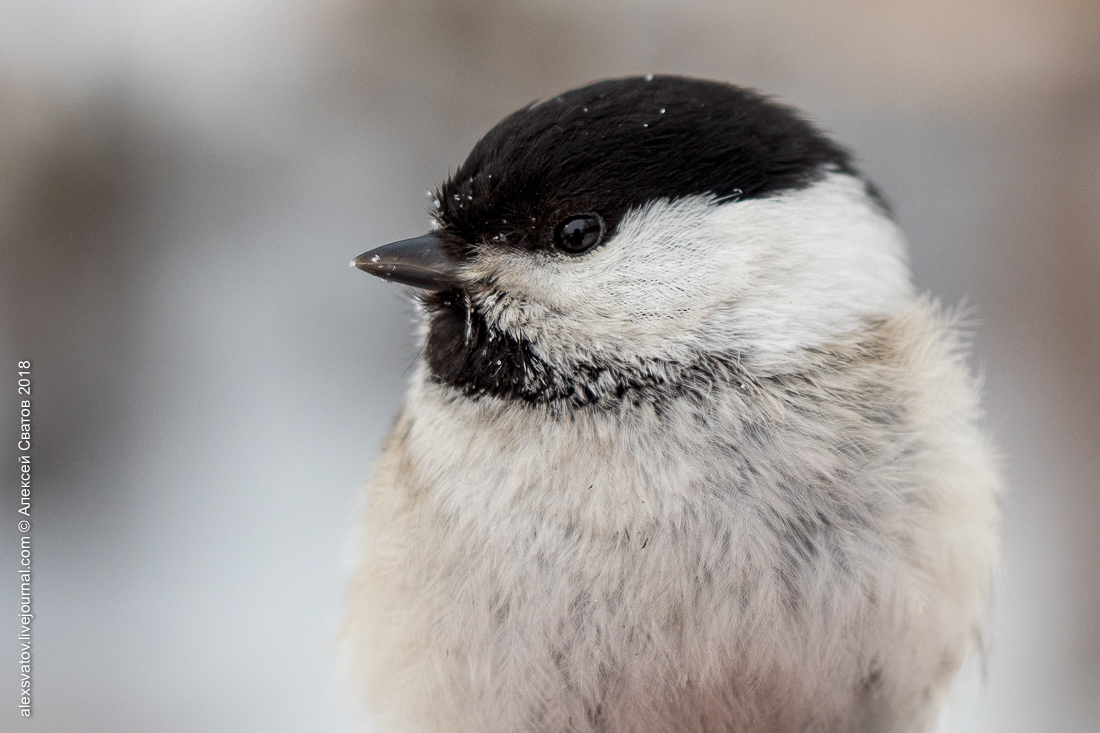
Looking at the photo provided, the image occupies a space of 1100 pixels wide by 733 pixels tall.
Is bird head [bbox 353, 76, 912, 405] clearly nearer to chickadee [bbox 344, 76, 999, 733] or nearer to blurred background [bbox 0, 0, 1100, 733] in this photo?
chickadee [bbox 344, 76, 999, 733]

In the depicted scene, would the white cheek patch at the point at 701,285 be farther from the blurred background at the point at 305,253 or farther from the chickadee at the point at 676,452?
the blurred background at the point at 305,253

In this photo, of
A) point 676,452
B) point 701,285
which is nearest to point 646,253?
point 701,285

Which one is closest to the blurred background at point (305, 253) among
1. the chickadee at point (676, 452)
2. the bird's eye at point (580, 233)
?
the chickadee at point (676, 452)

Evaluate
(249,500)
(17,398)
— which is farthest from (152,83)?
(249,500)

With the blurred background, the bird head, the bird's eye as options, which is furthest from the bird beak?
the blurred background

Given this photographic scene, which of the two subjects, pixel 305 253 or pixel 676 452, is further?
pixel 305 253

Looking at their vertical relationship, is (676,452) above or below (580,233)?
below

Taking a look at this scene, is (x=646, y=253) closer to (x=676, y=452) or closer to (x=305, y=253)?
(x=676, y=452)
